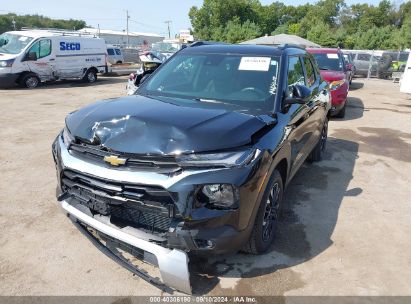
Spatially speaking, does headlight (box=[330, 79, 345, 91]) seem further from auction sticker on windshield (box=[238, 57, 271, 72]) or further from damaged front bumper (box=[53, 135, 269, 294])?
damaged front bumper (box=[53, 135, 269, 294])

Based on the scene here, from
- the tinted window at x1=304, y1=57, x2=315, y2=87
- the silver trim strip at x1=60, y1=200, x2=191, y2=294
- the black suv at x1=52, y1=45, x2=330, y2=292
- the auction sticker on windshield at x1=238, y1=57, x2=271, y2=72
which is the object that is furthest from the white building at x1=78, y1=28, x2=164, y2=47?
the silver trim strip at x1=60, y1=200, x2=191, y2=294

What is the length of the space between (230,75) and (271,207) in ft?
4.79

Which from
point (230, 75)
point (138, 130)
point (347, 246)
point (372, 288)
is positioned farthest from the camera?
point (230, 75)

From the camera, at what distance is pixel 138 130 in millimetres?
→ 2750

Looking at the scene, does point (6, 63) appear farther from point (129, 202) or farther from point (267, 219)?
point (267, 219)

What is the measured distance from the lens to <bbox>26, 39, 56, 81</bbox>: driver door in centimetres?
1426

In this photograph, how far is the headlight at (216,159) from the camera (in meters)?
2.57

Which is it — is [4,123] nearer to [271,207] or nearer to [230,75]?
[230,75]

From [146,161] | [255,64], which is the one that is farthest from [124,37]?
[146,161]

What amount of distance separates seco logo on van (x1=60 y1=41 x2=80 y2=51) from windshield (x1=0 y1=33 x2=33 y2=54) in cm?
124

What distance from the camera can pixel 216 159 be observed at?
2615 millimetres

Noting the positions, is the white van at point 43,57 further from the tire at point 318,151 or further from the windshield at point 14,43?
the tire at point 318,151

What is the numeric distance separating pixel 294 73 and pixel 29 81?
42.8ft

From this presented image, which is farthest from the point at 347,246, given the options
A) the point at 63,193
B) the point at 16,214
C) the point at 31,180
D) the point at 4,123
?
the point at 4,123
